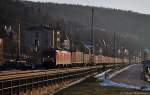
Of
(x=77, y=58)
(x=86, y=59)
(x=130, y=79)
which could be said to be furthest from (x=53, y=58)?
(x=86, y=59)

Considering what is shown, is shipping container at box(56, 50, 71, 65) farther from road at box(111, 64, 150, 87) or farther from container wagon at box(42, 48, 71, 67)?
road at box(111, 64, 150, 87)

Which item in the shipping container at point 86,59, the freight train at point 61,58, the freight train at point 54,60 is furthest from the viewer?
the shipping container at point 86,59

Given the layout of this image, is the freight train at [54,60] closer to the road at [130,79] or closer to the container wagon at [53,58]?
the container wagon at [53,58]

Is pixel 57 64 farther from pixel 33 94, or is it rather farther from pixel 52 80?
pixel 33 94

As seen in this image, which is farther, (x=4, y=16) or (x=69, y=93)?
(x=4, y=16)

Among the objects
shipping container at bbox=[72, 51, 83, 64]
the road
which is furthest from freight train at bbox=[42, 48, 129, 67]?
the road

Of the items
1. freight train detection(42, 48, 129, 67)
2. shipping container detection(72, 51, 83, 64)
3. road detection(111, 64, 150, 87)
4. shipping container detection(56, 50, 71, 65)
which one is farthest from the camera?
shipping container detection(72, 51, 83, 64)

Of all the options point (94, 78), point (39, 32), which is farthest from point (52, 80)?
point (39, 32)

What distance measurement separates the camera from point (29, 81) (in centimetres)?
3412

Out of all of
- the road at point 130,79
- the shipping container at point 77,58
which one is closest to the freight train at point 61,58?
the shipping container at point 77,58

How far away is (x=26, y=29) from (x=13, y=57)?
3095 inches

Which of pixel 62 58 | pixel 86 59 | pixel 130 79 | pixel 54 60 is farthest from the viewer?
pixel 86 59

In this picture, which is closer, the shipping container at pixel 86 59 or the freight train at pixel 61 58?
the freight train at pixel 61 58

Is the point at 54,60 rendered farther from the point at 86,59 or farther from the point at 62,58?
the point at 86,59
